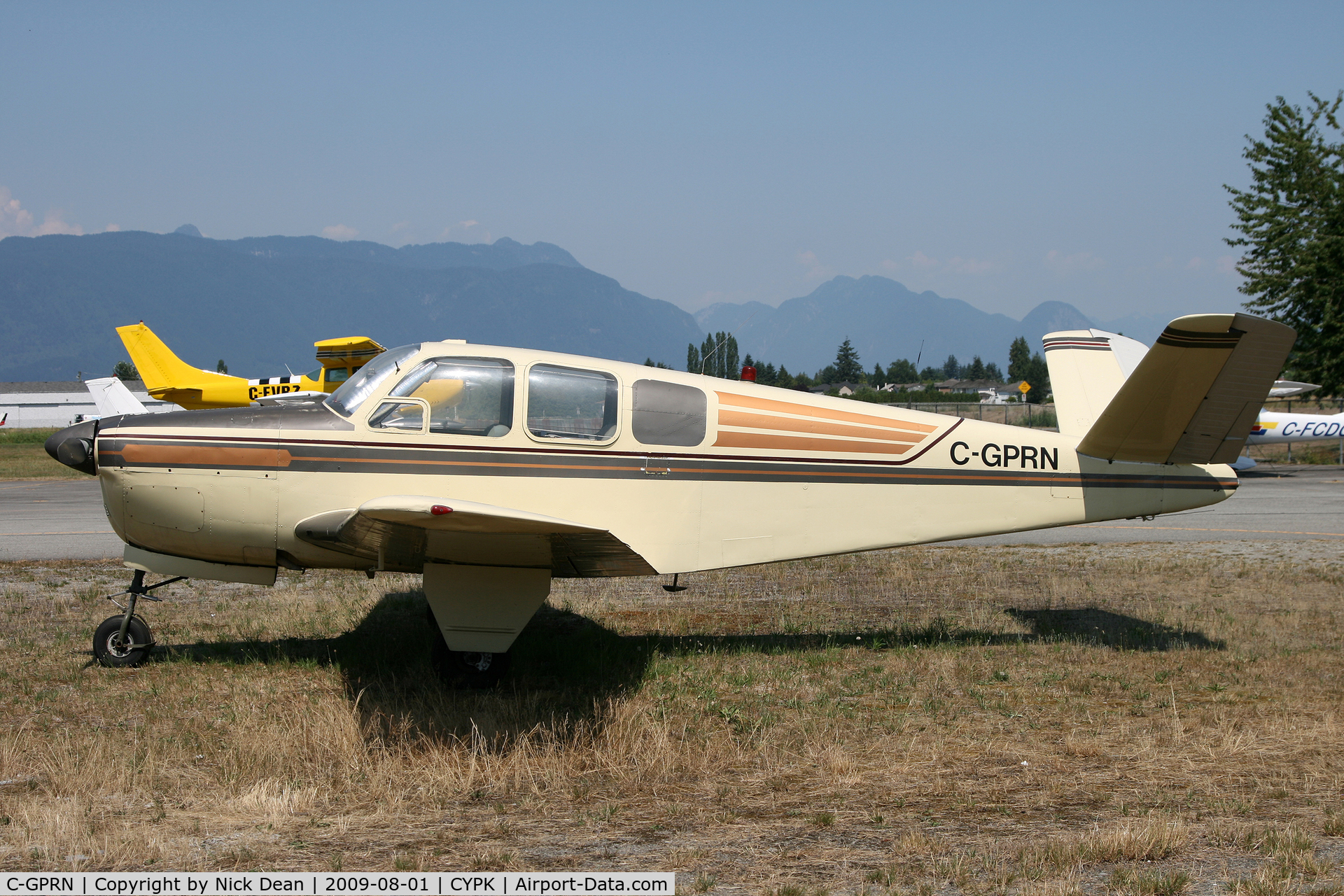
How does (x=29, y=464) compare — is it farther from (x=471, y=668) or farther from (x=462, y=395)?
(x=462, y=395)

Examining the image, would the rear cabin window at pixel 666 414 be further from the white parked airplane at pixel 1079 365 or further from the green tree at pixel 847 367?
the green tree at pixel 847 367

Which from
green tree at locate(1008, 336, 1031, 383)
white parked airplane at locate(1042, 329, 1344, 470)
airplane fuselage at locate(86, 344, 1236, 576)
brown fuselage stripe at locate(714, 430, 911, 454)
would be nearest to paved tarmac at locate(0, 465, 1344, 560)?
white parked airplane at locate(1042, 329, 1344, 470)

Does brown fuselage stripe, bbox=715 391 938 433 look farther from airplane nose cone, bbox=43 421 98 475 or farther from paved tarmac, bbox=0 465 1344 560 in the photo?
airplane nose cone, bbox=43 421 98 475

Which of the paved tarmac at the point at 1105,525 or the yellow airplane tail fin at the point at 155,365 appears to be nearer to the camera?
the paved tarmac at the point at 1105,525

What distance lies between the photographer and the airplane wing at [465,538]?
4609mm

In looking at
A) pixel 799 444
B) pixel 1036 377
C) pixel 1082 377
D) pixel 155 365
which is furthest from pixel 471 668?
pixel 1036 377

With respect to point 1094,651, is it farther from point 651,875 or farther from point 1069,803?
point 651,875

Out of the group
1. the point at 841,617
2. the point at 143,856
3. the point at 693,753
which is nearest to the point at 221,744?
Result: the point at 143,856

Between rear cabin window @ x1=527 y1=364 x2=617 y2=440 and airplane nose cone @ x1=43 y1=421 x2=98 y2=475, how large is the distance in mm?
3162

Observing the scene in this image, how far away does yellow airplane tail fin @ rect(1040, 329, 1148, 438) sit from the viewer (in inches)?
301

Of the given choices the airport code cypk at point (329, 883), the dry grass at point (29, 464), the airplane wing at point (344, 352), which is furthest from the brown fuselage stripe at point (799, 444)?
the airplane wing at point (344, 352)

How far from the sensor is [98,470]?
20.0ft

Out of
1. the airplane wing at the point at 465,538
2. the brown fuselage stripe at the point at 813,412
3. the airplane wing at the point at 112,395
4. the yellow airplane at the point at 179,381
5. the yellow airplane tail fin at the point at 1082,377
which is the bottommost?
the airplane wing at the point at 465,538

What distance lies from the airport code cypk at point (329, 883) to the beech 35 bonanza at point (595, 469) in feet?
6.60
